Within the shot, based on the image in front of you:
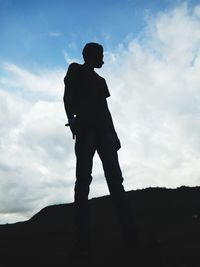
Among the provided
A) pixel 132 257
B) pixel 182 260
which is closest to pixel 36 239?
pixel 132 257

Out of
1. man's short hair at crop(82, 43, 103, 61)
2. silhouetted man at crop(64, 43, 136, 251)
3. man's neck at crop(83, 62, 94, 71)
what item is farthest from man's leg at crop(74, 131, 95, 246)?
man's short hair at crop(82, 43, 103, 61)

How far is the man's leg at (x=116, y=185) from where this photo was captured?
4883mm

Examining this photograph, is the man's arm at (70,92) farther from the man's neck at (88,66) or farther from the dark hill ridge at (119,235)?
the dark hill ridge at (119,235)

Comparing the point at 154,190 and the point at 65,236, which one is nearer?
the point at 65,236

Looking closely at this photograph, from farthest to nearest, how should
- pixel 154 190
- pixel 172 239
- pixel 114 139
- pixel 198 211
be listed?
pixel 154 190 → pixel 198 211 → pixel 114 139 → pixel 172 239

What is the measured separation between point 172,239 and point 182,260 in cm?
134

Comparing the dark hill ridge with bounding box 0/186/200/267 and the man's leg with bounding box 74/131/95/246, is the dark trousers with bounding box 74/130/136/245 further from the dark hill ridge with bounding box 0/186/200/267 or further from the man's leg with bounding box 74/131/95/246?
the dark hill ridge with bounding box 0/186/200/267

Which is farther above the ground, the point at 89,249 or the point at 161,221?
the point at 161,221

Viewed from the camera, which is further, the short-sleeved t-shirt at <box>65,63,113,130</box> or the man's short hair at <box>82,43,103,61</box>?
the man's short hair at <box>82,43,103,61</box>

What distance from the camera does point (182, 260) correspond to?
150 inches

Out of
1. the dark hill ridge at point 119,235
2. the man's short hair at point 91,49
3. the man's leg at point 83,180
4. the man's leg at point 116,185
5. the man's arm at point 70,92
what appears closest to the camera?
the dark hill ridge at point 119,235

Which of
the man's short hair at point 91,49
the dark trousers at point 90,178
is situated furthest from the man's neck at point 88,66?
the dark trousers at point 90,178

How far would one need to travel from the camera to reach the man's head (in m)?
5.68

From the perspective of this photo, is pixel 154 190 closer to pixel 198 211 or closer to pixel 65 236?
pixel 198 211
